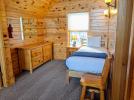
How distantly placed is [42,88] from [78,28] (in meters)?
2.71

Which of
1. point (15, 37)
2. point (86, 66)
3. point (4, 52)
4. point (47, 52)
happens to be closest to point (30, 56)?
Result: point (15, 37)

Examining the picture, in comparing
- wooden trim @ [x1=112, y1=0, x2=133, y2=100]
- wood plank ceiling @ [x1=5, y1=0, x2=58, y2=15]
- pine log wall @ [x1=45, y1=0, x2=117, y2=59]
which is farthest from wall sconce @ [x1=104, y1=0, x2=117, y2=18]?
wood plank ceiling @ [x1=5, y1=0, x2=58, y2=15]

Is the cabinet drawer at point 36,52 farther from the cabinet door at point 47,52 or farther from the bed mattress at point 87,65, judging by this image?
the bed mattress at point 87,65

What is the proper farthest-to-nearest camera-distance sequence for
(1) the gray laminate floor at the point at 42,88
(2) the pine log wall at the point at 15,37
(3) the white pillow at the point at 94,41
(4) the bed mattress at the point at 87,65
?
(3) the white pillow at the point at 94,41
(2) the pine log wall at the point at 15,37
(4) the bed mattress at the point at 87,65
(1) the gray laminate floor at the point at 42,88

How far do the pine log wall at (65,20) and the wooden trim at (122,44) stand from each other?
2.84 meters

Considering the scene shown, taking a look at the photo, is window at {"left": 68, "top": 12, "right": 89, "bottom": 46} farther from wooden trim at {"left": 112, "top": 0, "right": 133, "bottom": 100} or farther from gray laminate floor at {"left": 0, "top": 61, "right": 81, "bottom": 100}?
wooden trim at {"left": 112, "top": 0, "right": 133, "bottom": 100}

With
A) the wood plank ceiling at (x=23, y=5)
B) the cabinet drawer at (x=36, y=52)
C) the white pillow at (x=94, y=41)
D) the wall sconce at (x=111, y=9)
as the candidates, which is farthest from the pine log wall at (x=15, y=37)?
the wall sconce at (x=111, y=9)

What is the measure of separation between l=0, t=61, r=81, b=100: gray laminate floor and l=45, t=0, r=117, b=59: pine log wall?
165cm

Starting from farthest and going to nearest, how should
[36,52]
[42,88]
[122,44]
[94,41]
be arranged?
1. [94,41]
2. [36,52]
3. [42,88]
4. [122,44]

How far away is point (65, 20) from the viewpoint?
466cm

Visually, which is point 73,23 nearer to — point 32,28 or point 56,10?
point 56,10

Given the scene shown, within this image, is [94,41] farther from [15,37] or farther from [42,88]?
[15,37]

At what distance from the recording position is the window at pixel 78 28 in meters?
4.46

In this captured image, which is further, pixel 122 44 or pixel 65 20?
pixel 65 20
